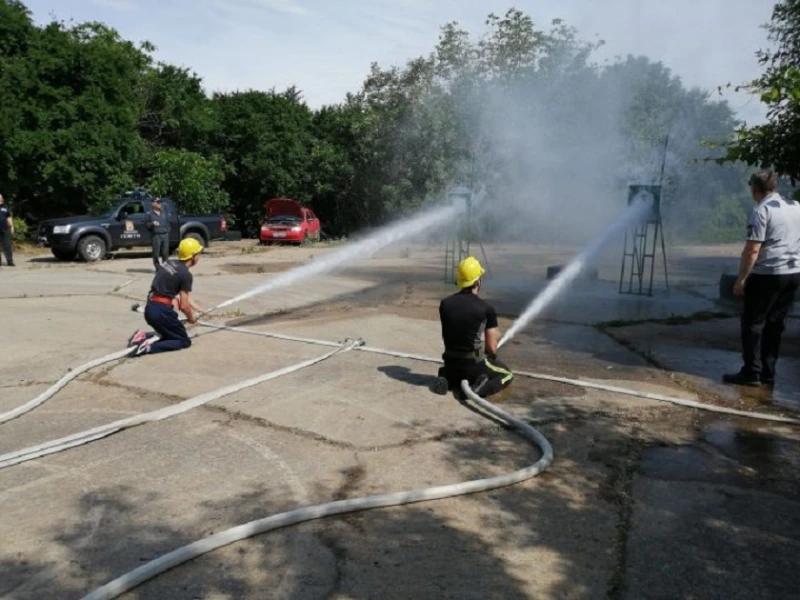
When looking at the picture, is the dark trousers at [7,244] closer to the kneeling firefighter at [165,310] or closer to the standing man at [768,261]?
the kneeling firefighter at [165,310]

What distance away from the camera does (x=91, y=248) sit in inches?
708

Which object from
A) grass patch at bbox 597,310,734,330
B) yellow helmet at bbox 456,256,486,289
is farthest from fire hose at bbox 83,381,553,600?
grass patch at bbox 597,310,734,330

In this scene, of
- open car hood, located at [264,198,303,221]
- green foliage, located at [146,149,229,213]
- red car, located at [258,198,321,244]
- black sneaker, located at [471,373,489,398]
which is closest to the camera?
black sneaker, located at [471,373,489,398]

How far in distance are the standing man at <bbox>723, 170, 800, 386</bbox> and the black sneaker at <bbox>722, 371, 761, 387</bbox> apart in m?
0.38

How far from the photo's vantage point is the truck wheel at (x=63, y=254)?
1772 cm

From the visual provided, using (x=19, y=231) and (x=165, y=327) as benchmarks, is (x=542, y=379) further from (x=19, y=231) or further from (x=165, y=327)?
(x=19, y=231)

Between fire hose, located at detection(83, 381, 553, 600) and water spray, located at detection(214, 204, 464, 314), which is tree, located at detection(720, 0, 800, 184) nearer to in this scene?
fire hose, located at detection(83, 381, 553, 600)

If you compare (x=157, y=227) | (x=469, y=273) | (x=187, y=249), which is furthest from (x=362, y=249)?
(x=469, y=273)

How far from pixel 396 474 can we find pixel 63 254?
1616 cm

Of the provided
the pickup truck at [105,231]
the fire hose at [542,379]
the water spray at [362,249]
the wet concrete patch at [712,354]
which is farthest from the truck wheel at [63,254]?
the wet concrete patch at [712,354]

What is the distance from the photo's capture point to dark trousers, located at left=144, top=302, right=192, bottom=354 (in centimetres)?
747

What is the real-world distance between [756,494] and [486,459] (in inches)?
62.9

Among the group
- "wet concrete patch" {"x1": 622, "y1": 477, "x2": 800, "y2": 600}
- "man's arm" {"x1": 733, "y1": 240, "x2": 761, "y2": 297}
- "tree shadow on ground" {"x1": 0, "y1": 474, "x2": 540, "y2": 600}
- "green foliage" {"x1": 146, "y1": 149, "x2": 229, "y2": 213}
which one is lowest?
"tree shadow on ground" {"x1": 0, "y1": 474, "x2": 540, "y2": 600}

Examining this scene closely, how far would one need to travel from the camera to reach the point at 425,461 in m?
4.54
